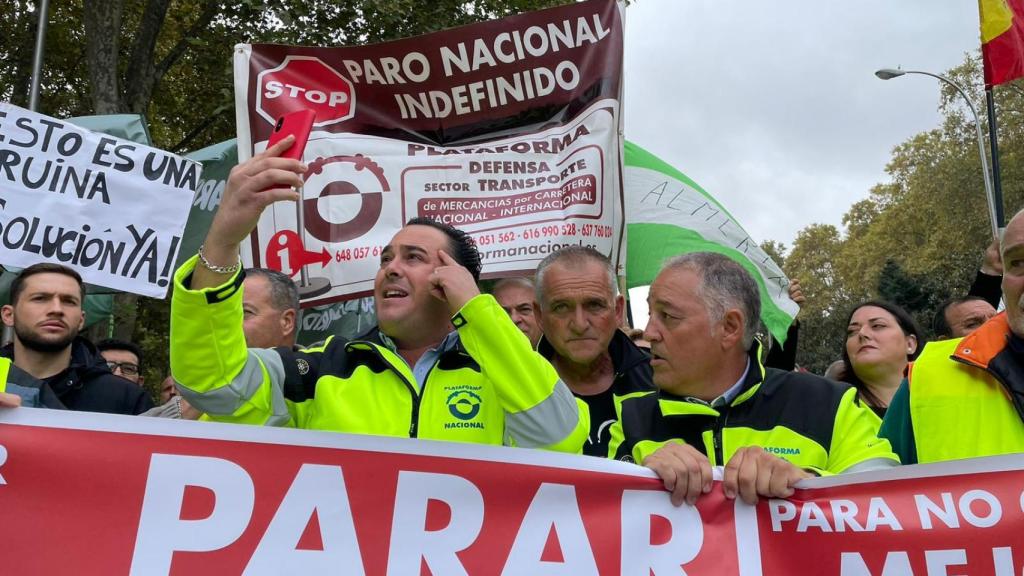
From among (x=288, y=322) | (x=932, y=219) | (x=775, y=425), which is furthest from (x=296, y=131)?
(x=932, y=219)

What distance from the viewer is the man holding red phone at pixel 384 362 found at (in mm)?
2410

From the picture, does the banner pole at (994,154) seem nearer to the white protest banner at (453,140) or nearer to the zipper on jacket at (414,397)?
the white protest banner at (453,140)

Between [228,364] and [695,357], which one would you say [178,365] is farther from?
[695,357]

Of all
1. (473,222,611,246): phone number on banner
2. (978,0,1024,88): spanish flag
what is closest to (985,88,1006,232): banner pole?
(978,0,1024,88): spanish flag

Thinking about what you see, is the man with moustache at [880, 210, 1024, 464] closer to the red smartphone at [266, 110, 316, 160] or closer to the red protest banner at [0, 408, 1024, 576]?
the red protest banner at [0, 408, 1024, 576]

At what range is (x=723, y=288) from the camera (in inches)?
113

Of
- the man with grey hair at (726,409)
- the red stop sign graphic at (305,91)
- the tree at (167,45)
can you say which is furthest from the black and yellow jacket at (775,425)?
the tree at (167,45)

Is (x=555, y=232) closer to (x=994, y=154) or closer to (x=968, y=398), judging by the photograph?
(x=968, y=398)

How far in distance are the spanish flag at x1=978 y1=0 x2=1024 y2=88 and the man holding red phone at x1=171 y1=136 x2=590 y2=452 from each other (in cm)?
631

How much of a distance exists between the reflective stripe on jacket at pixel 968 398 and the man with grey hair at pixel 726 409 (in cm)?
14

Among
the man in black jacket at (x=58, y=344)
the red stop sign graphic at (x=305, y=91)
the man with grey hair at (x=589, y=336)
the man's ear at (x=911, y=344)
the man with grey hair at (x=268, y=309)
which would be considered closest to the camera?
the man with grey hair at (x=589, y=336)

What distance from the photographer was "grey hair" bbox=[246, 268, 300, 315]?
412 centimetres

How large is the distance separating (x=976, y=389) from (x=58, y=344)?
11.8ft

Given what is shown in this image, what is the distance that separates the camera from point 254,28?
12281 millimetres
